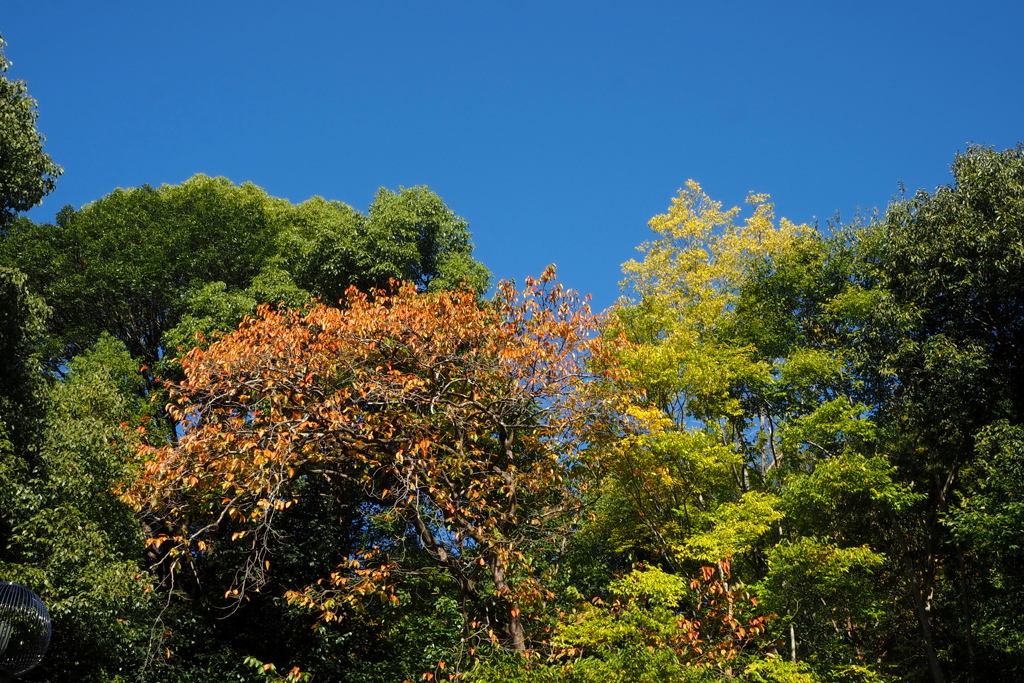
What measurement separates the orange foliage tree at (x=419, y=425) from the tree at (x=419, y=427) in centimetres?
3

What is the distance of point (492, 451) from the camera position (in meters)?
12.8

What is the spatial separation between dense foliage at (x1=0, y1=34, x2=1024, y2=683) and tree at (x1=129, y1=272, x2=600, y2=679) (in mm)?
68

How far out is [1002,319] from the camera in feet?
46.2

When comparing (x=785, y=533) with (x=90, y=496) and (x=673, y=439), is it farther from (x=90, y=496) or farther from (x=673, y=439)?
(x=90, y=496)

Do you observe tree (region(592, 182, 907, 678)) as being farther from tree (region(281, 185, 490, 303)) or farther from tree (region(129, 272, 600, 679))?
tree (region(281, 185, 490, 303))

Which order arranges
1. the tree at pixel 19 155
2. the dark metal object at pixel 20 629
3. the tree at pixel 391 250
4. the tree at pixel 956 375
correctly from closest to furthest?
1. the dark metal object at pixel 20 629
2. the tree at pixel 19 155
3. the tree at pixel 956 375
4. the tree at pixel 391 250

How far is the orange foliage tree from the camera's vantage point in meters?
10.5

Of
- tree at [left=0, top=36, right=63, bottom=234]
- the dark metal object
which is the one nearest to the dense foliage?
tree at [left=0, top=36, right=63, bottom=234]

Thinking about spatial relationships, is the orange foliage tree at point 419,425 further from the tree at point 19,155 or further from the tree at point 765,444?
the tree at point 19,155

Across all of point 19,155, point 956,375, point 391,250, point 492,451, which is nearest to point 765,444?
point 956,375

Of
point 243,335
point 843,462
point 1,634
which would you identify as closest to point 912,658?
point 843,462

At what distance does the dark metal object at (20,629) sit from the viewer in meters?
3.78

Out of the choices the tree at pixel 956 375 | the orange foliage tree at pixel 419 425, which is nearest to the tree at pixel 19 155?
the orange foliage tree at pixel 419 425

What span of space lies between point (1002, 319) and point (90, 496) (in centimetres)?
1424
